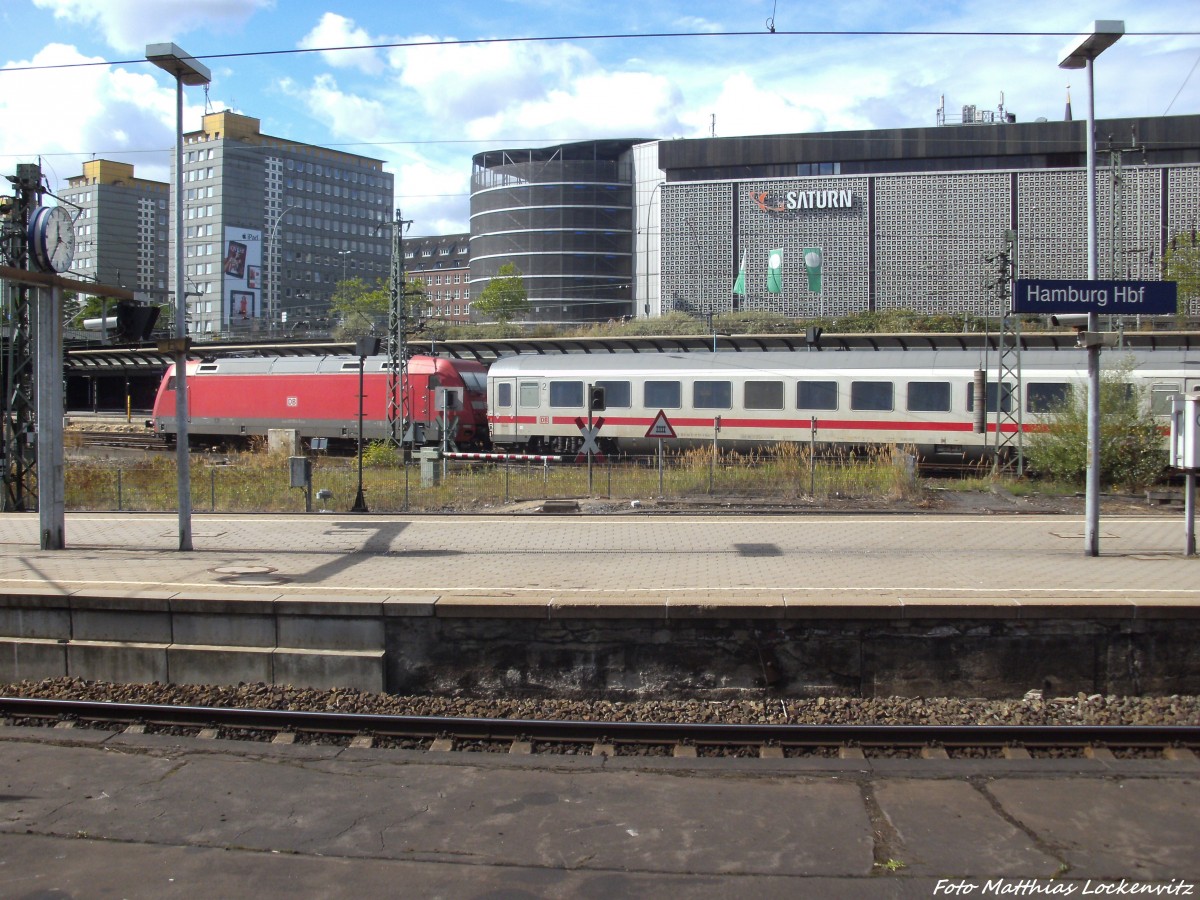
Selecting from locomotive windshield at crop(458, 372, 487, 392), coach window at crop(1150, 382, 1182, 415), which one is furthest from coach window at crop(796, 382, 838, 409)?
locomotive windshield at crop(458, 372, 487, 392)

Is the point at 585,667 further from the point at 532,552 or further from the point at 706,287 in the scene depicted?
the point at 706,287

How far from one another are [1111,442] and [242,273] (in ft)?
336

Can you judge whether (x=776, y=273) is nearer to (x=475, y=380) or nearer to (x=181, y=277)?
(x=475, y=380)

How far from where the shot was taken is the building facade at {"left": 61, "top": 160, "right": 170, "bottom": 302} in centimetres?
10606

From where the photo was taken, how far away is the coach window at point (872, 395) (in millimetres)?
26188

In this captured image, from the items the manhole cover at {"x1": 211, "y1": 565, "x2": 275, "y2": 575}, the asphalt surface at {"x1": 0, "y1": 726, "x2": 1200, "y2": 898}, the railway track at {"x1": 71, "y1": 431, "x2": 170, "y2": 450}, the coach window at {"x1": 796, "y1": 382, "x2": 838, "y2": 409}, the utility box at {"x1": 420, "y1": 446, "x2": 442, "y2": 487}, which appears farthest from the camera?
the railway track at {"x1": 71, "y1": 431, "x2": 170, "y2": 450}

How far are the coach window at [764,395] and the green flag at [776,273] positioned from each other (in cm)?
3675

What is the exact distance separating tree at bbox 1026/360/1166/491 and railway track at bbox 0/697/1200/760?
13.6 m

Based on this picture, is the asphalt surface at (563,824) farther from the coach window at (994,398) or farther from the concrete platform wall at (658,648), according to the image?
the coach window at (994,398)

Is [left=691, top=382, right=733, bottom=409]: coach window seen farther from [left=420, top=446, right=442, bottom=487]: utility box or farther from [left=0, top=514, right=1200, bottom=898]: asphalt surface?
[left=0, top=514, right=1200, bottom=898]: asphalt surface

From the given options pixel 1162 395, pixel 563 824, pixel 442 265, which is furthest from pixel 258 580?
pixel 442 265

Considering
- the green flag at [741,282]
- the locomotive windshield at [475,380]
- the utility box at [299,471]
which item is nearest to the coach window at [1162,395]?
the utility box at [299,471]

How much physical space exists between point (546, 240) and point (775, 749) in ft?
286

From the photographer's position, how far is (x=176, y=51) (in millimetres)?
11445
